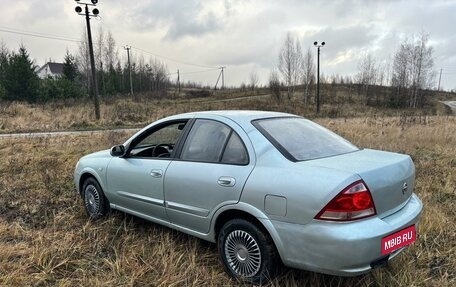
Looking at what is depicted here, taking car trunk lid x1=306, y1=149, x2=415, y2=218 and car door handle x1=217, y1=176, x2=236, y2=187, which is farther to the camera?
car door handle x1=217, y1=176, x2=236, y2=187

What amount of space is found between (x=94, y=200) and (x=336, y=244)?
3424 mm

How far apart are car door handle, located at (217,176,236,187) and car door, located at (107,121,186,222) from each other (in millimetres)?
793

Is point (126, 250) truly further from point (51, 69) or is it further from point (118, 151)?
point (51, 69)

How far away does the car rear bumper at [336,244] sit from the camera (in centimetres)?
267

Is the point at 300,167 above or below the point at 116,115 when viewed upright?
above

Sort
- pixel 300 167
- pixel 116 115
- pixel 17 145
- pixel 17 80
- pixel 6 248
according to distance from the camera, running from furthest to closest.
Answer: pixel 17 80
pixel 116 115
pixel 17 145
pixel 6 248
pixel 300 167

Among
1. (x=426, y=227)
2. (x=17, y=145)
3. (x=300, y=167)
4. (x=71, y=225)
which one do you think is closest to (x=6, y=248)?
(x=71, y=225)

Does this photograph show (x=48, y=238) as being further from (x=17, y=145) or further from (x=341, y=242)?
(x=17, y=145)

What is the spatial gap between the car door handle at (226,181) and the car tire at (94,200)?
2149 mm

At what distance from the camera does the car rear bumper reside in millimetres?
2672

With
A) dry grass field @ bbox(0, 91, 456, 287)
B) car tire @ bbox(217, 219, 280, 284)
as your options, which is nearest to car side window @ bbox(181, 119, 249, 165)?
car tire @ bbox(217, 219, 280, 284)

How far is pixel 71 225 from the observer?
4836 millimetres

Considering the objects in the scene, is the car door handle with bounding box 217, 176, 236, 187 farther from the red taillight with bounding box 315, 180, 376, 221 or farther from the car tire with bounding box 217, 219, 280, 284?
the red taillight with bounding box 315, 180, 376, 221

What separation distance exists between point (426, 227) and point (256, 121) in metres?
2.46
